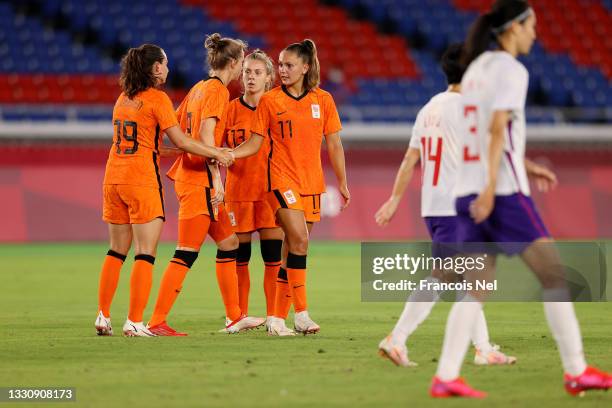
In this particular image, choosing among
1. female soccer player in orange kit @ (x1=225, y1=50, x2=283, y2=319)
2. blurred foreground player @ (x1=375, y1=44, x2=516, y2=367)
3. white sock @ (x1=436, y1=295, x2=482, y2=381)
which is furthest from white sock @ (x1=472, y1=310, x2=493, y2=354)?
female soccer player in orange kit @ (x1=225, y1=50, x2=283, y2=319)

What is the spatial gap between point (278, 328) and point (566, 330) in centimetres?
357

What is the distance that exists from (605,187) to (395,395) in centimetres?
1844

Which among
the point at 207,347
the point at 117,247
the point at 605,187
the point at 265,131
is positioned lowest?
the point at 605,187

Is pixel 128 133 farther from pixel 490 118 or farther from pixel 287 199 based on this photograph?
pixel 490 118

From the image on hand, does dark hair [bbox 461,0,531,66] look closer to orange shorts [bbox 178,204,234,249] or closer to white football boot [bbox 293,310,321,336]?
white football boot [bbox 293,310,321,336]

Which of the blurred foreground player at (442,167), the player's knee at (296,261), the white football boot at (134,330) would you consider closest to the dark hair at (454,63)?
the blurred foreground player at (442,167)

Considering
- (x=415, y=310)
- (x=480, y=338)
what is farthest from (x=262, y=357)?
(x=480, y=338)

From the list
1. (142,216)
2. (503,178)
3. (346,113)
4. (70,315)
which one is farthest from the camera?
(346,113)

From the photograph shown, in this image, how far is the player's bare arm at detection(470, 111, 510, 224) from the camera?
5.84m

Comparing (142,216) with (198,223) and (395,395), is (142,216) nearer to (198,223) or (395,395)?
(198,223)

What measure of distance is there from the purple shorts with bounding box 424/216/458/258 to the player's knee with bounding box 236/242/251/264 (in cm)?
274

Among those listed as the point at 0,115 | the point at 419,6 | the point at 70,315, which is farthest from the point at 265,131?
A: the point at 419,6

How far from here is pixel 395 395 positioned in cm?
618

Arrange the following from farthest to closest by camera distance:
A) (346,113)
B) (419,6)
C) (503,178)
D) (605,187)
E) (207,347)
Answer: (419,6) < (346,113) < (605,187) < (207,347) < (503,178)
